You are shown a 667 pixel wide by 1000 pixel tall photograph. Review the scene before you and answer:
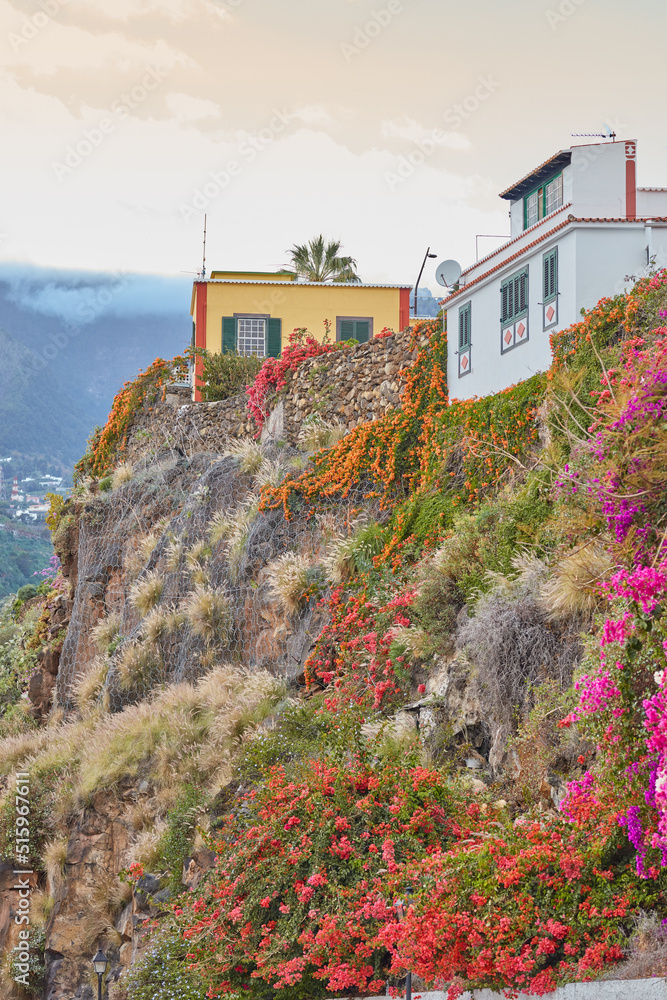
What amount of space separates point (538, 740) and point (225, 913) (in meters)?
3.04

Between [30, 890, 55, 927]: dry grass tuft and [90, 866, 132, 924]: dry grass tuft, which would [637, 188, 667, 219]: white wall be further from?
[30, 890, 55, 927]: dry grass tuft

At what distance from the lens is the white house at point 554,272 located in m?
12.1

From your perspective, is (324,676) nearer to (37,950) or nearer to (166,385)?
(37,950)

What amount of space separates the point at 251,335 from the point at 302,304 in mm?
1768

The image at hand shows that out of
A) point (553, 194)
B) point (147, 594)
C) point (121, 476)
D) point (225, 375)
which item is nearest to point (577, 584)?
point (147, 594)

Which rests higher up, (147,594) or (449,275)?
(449,275)

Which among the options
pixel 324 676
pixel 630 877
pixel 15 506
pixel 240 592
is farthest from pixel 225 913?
pixel 15 506

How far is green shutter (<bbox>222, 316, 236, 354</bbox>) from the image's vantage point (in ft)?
87.7

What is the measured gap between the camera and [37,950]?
13.4m

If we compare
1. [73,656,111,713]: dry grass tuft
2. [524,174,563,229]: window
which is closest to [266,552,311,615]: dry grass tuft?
[73,656,111,713]: dry grass tuft

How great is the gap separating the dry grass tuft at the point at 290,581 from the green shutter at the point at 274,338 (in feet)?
41.9

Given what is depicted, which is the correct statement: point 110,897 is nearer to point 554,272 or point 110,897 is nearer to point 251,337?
point 554,272

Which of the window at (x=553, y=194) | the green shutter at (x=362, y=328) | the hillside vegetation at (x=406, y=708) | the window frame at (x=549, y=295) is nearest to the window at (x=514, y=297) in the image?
the window frame at (x=549, y=295)

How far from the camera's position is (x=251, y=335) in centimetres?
2681
